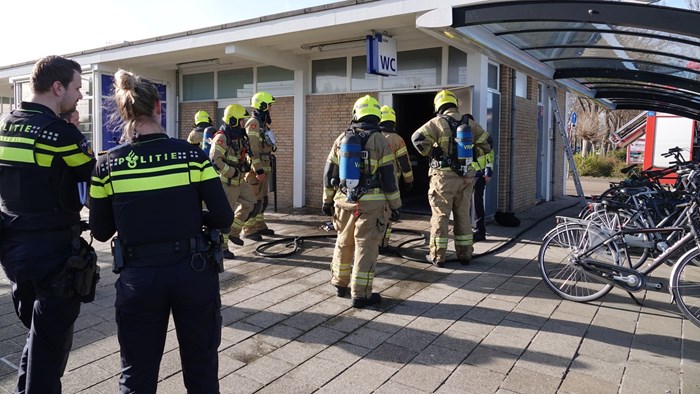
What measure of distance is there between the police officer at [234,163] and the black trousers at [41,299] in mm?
3985

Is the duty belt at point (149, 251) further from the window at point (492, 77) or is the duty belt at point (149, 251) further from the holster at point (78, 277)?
the window at point (492, 77)

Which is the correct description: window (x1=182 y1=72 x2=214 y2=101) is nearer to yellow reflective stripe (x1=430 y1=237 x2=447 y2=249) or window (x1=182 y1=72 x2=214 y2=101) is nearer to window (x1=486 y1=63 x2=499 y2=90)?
window (x1=486 y1=63 x2=499 y2=90)

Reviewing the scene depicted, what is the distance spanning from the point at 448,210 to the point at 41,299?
15.1 feet

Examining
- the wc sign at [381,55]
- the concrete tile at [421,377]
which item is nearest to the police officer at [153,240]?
the concrete tile at [421,377]

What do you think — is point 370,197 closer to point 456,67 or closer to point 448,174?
point 448,174

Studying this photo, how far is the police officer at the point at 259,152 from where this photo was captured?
769 cm

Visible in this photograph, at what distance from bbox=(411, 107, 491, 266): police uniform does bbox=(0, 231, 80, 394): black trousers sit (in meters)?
4.41

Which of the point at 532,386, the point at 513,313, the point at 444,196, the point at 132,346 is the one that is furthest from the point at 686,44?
the point at 132,346

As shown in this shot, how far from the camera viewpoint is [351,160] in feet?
15.4

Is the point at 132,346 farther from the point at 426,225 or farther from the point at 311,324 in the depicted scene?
the point at 426,225

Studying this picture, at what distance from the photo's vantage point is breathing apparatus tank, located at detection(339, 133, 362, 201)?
4.69 metres

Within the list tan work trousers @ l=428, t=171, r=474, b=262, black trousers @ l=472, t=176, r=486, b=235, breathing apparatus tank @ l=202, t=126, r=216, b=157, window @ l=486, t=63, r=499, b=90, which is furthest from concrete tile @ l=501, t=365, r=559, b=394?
window @ l=486, t=63, r=499, b=90

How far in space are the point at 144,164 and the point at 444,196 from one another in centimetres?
441

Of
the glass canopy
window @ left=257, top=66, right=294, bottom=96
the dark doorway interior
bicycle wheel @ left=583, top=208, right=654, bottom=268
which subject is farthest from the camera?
the dark doorway interior
